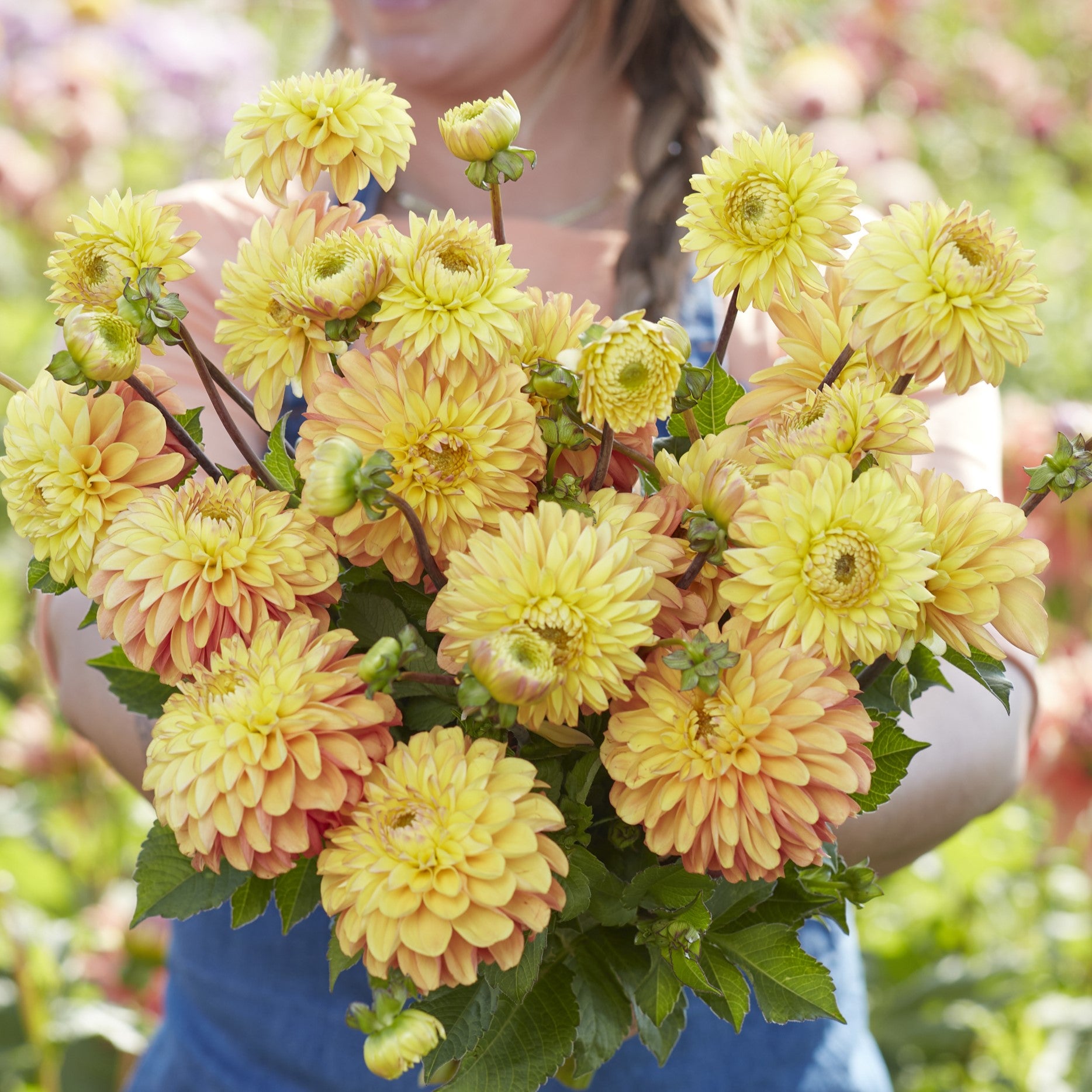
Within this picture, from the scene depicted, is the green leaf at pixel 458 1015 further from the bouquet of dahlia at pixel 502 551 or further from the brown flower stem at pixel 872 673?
the brown flower stem at pixel 872 673

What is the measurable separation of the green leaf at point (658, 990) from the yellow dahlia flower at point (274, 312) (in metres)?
0.22

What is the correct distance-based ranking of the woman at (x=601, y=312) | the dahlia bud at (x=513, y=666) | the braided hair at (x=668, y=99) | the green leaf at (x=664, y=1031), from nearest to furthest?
the dahlia bud at (x=513, y=666) → the green leaf at (x=664, y=1031) → the woman at (x=601, y=312) → the braided hair at (x=668, y=99)

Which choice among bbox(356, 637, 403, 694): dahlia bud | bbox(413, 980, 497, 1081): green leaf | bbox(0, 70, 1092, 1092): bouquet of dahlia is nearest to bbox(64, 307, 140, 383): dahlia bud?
bbox(0, 70, 1092, 1092): bouquet of dahlia

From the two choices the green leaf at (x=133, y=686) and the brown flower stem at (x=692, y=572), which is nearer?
the brown flower stem at (x=692, y=572)

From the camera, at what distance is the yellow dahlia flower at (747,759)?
1.03 ft

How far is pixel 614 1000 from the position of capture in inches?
15.2

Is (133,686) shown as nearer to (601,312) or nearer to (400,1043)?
(400,1043)

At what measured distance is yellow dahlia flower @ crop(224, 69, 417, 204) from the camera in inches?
13.6

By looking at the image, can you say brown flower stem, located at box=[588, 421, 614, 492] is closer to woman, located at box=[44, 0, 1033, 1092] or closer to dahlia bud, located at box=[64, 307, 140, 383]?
dahlia bud, located at box=[64, 307, 140, 383]

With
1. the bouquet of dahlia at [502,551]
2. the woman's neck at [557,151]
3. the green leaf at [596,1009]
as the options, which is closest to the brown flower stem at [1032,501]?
the bouquet of dahlia at [502,551]

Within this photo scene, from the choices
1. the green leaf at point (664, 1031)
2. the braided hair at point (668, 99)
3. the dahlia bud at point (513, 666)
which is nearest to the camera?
the dahlia bud at point (513, 666)

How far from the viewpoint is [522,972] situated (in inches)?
13.4

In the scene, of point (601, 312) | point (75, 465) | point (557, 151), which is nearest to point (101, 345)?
point (75, 465)

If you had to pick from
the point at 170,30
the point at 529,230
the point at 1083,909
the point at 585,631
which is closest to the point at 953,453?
the point at 529,230
